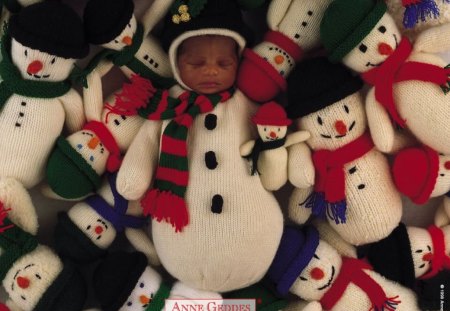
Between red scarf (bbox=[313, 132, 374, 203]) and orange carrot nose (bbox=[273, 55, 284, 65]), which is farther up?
orange carrot nose (bbox=[273, 55, 284, 65])

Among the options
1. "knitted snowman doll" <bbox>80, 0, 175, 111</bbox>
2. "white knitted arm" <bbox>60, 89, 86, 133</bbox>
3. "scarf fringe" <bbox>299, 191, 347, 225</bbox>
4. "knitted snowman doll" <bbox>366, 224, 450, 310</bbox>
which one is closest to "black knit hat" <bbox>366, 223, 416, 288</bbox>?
"knitted snowman doll" <bbox>366, 224, 450, 310</bbox>

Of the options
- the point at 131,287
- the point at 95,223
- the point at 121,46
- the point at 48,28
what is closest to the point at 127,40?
the point at 121,46

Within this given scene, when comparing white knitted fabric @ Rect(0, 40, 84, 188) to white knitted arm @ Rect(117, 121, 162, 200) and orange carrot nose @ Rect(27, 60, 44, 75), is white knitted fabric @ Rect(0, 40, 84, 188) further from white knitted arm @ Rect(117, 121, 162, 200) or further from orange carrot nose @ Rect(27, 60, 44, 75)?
white knitted arm @ Rect(117, 121, 162, 200)

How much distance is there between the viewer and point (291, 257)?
0.94m

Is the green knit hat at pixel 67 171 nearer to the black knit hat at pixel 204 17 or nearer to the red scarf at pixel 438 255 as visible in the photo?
the black knit hat at pixel 204 17

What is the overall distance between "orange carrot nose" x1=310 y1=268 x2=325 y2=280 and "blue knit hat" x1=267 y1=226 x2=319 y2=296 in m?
0.02

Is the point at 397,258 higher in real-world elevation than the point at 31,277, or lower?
higher

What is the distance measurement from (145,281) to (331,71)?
1.77ft

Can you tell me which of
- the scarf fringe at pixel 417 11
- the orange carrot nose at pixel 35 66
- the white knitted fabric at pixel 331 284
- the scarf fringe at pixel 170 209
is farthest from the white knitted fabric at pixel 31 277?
the scarf fringe at pixel 417 11

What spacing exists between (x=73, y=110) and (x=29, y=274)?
318 mm

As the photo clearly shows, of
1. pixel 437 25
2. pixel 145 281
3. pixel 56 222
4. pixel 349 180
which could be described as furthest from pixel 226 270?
pixel 437 25

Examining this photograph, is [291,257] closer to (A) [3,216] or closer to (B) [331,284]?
(B) [331,284]

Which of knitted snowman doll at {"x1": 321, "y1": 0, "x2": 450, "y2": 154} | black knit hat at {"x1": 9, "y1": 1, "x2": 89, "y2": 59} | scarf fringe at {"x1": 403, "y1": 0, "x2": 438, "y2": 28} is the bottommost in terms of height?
black knit hat at {"x1": 9, "y1": 1, "x2": 89, "y2": 59}

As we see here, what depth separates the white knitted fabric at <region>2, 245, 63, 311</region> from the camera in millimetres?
893
